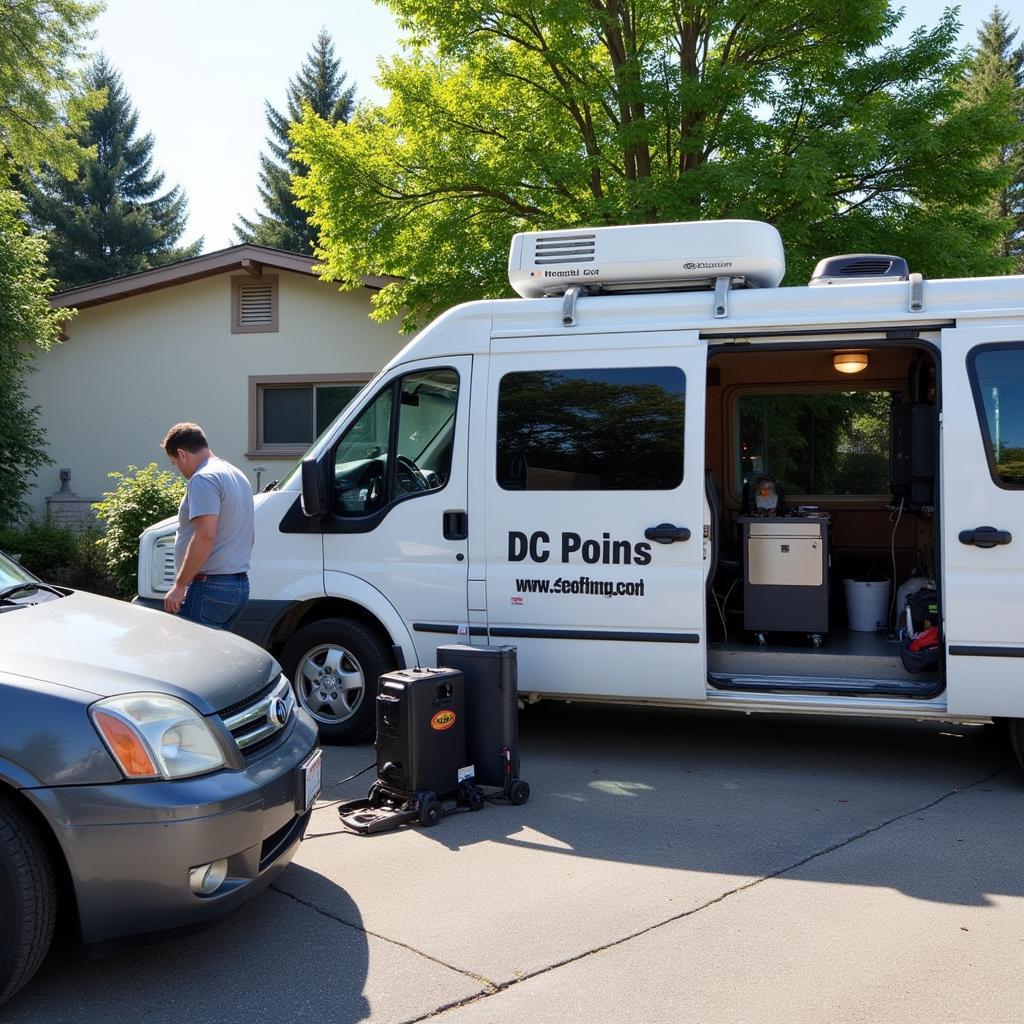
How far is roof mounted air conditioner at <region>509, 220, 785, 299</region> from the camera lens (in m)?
6.12

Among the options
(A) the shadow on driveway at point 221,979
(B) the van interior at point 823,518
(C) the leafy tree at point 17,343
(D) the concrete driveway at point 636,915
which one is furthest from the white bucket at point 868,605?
(C) the leafy tree at point 17,343

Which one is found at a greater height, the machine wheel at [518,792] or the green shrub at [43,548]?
the green shrub at [43,548]

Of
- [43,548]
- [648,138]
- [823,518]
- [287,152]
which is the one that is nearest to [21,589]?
[823,518]

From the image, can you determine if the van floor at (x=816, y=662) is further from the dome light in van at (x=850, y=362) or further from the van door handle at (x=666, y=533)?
the dome light in van at (x=850, y=362)

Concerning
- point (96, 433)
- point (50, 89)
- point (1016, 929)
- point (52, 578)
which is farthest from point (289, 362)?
point (1016, 929)

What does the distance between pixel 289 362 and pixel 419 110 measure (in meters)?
5.05

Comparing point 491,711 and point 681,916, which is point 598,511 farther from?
point 681,916

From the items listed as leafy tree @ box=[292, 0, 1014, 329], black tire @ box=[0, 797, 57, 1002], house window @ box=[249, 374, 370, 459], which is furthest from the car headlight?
house window @ box=[249, 374, 370, 459]

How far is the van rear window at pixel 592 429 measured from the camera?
19.8 ft

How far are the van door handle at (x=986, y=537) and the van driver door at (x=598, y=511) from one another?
4.40 feet

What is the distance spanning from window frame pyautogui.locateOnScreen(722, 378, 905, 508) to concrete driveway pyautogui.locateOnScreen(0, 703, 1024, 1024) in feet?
7.05

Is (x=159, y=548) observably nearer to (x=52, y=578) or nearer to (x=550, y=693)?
(x=550, y=693)

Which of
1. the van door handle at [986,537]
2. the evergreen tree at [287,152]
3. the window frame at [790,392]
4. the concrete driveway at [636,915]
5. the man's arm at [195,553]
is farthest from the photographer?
the evergreen tree at [287,152]

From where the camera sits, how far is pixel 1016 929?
3.98 m
